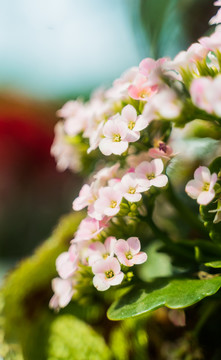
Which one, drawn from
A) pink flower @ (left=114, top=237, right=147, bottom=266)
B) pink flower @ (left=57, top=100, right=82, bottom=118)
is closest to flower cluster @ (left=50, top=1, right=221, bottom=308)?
pink flower @ (left=114, top=237, right=147, bottom=266)

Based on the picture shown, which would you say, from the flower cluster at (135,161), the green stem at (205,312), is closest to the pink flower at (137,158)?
the flower cluster at (135,161)

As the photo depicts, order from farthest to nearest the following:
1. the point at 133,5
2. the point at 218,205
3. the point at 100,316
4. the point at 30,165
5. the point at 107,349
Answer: the point at 30,165, the point at 133,5, the point at 100,316, the point at 107,349, the point at 218,205

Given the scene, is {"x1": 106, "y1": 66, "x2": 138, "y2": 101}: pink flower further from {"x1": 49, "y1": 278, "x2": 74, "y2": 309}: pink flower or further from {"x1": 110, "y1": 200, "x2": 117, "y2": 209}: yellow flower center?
{"x1": 49, "y1": 278, "x2": 74, "y2": 309}: pink flower

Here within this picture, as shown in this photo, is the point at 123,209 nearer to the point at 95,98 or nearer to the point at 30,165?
the point at 95,98

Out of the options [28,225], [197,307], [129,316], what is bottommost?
[197,307]

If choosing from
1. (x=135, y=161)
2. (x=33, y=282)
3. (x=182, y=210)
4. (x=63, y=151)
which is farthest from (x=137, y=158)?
(x=33, y=282)

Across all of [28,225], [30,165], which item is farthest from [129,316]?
[30,165]

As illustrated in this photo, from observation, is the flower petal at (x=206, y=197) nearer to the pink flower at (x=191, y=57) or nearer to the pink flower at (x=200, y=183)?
the pink flower at (x=200, y=183)
